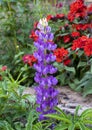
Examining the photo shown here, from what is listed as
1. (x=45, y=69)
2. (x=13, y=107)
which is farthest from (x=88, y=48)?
(x=45, y=69)

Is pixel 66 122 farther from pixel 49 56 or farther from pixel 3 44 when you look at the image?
pixel 3 44

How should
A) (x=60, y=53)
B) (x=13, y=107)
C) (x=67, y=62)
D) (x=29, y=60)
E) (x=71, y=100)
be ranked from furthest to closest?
(x=29, y=60) < (x=67, y=62) < (x=60, y=53) < (x=71, y=100) < (x=13, y=107)

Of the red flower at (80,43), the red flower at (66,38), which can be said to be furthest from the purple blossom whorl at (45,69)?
the red flower at (66,38)

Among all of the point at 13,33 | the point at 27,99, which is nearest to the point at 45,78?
the point at 27,99

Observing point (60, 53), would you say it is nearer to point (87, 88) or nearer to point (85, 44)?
point (85, 44)

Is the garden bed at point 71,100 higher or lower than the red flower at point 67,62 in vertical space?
lower

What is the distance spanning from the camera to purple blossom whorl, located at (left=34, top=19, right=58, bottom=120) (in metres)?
2.17

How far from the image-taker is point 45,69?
2203 millimetres

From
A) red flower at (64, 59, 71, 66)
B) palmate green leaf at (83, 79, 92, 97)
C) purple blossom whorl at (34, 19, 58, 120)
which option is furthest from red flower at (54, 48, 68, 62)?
purple blossom whorl at (34, 19, 58, 120)

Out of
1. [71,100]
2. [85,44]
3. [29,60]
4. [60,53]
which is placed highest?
[85,44]

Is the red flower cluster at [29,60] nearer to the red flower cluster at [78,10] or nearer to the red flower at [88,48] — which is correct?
the red flower cluster at [78,10]

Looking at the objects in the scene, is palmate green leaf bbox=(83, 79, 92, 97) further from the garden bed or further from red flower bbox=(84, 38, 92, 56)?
red flower bbox=(84, 38, 92, 56)

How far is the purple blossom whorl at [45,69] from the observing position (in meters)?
2.17

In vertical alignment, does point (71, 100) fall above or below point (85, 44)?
below
